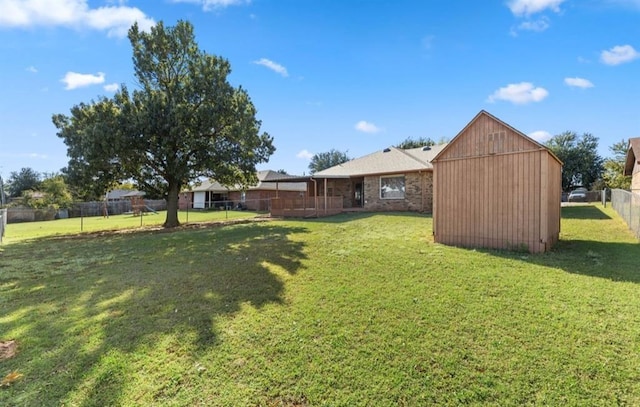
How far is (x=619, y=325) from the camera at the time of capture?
12.5 ft

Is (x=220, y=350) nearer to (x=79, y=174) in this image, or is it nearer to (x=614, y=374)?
(x=614, y=374)

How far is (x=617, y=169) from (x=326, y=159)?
119ft

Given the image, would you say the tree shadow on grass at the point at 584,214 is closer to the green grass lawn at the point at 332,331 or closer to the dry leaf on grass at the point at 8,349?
the green grass lawn at the point at 332,331

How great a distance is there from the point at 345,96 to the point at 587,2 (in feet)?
34.7

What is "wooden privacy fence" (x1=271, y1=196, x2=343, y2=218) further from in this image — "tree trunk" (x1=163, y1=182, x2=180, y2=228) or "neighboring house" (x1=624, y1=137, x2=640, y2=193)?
"neighboring house" (x1=624, y1=137, x2=640, y2=193)

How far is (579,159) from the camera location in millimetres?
38812

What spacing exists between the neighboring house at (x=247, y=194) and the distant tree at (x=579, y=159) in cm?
3222

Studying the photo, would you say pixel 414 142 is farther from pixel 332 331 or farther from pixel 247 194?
pixel 332 331

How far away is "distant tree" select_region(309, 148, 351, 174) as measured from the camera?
52903 millimetres

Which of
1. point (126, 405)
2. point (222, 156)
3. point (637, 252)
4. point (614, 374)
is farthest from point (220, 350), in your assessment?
point (222, 156)

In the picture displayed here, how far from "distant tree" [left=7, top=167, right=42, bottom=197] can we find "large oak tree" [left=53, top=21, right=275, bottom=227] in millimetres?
47164

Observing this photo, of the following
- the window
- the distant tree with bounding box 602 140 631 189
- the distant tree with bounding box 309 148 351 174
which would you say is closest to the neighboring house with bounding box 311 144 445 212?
the window

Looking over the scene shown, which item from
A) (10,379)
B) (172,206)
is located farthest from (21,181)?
(10,379)

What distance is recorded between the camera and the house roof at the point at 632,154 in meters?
16.0
